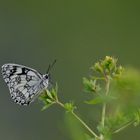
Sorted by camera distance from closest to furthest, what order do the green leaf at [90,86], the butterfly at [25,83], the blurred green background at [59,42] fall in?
1. the green leaf at [90,86]
2. the butterfly at [25,83]
3. the blurred green background at [59,42]

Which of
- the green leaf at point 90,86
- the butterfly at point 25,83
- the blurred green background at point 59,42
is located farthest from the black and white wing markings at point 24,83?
the blurred green background at point 59,42

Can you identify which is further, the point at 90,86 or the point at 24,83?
the point at 24,83

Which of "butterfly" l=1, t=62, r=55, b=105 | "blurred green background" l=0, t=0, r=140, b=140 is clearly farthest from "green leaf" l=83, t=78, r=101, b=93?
"blurred green background" l=0, t=0, r=140, b=140

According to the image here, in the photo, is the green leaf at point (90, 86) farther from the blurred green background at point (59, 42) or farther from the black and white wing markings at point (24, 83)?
the blurred green background at point (59, 42)

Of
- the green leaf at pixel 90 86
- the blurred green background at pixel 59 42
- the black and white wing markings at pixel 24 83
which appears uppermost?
the green leaf at pixel 90 86

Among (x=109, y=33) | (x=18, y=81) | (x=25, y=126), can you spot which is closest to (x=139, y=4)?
(x=109, y=33)

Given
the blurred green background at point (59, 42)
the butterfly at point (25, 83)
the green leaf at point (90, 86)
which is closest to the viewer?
the green leaf at point (90, 86)

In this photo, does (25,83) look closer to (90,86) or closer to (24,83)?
(24,83)

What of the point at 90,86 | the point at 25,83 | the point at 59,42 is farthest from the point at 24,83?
the point at 59,42

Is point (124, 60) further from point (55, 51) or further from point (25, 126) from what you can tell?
point (25, 126)
